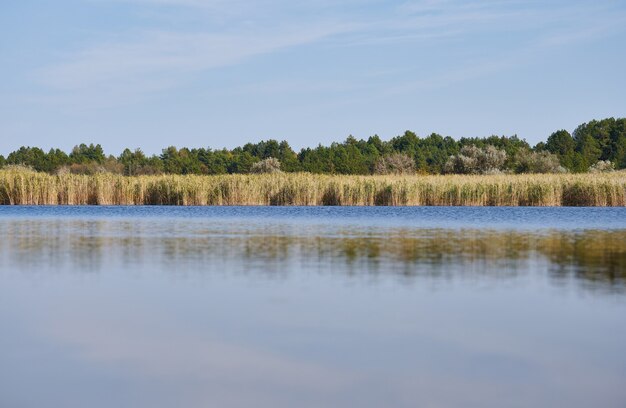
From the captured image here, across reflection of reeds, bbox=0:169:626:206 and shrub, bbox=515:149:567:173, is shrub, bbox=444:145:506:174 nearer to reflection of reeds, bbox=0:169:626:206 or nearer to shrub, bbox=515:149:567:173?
shrub, bbox=515:149:567:173

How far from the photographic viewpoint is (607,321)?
28.3ft

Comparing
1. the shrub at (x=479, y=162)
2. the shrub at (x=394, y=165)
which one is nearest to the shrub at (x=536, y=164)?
the shrub at (x=479, y=162)

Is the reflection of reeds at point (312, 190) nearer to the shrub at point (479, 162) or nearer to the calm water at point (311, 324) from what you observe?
the shrub at point (479, 162)

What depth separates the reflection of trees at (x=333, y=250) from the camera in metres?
13.2

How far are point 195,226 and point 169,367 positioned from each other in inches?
715

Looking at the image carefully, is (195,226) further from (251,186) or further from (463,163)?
(463,163)

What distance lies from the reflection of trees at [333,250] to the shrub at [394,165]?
53.6 meters

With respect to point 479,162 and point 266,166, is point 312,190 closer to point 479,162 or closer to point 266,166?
point 479,162

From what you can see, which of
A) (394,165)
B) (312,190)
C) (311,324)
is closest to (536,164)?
(394,165)

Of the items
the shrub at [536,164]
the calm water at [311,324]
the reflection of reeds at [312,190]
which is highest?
the shrub at [536,164]

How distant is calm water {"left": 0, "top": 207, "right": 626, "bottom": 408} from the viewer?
5.99 m

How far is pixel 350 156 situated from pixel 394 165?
974 centimetres

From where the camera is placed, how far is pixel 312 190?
131 ft

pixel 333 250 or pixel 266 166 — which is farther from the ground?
pixel 266 166
